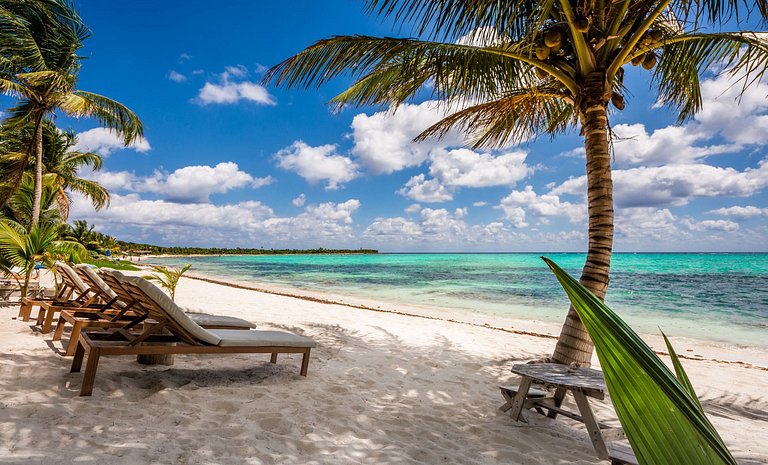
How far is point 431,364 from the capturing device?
5.02 m

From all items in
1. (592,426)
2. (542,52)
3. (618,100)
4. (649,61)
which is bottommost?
(592,426)

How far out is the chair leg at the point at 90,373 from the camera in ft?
10.4

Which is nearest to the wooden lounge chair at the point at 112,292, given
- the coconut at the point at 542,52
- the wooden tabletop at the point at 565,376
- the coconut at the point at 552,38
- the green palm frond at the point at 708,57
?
the wooden tabletop at the point at 565,376

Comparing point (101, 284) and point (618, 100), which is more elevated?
point (618, 100)

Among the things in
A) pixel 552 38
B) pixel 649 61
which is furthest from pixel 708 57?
pixel 552 38

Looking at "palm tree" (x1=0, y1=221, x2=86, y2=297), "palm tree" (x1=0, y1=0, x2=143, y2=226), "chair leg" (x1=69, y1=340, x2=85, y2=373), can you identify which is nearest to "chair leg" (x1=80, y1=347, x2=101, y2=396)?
"chair leg" (x1=69, y1=340, x2=85, y2=373)

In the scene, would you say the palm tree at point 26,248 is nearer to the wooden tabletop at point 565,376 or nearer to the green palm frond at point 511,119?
the green palm frond at point 511,119

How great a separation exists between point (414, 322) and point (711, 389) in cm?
446

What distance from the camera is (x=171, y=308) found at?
11.3 ft

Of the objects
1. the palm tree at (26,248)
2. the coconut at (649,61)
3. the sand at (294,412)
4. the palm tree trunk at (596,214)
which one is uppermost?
the coconut at (649,61)

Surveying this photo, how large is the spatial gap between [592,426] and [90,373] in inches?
142

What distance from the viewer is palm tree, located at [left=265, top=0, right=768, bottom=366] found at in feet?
13.2

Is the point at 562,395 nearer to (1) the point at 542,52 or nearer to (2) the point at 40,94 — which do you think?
(1) the point at 542,52

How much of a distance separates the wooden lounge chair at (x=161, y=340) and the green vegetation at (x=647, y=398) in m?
3.60
